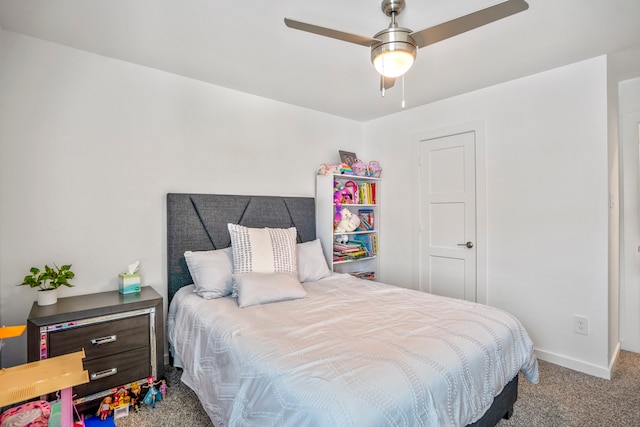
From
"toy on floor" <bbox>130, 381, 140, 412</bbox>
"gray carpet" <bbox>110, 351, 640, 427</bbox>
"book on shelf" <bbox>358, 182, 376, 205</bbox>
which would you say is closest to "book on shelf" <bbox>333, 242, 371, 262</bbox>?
"book on shelf" <bbox>358, 182, 376, 205</bbox>

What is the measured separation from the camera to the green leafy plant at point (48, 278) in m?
2.07

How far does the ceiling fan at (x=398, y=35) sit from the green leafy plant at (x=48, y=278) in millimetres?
2103

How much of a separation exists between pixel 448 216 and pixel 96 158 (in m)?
3.19

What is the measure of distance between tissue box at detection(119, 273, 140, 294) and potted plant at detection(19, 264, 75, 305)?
1.01ft

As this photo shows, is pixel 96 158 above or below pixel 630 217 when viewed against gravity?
above

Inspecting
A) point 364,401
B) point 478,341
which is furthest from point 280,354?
point 478,341

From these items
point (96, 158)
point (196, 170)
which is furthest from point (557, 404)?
point (96, 158)

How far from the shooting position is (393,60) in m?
1.72

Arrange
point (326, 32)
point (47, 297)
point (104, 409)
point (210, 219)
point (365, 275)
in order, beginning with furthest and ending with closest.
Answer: point (365, 275) < point (210, 219) < point (47, 297) < point (104, 409) < point (326, 32)

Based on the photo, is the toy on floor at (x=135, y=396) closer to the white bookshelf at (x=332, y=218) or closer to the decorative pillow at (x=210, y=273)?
the decorative pillow at (x=210, y=273)

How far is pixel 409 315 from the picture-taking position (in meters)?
1.95

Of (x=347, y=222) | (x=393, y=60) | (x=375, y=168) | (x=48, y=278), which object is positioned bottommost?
(x=48, y=278)

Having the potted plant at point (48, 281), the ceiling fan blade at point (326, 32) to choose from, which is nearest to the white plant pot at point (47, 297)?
the potted plant at point (48, 281)

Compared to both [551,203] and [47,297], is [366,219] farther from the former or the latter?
[47,297]
